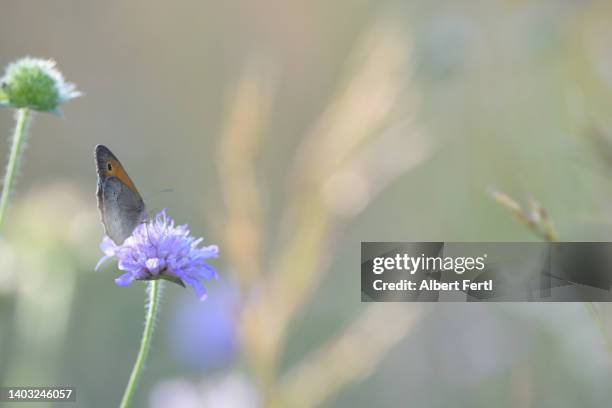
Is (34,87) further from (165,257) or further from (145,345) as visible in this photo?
(145,345)

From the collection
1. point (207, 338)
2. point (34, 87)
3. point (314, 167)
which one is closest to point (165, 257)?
point (34, 87)

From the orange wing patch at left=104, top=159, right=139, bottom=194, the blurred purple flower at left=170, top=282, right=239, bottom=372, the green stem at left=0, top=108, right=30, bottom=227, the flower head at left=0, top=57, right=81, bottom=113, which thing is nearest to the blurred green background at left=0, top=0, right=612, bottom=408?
the blurred purple flower at left=170, top=282, right=239, bottom=372

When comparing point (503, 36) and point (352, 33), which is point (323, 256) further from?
point (352, 33)

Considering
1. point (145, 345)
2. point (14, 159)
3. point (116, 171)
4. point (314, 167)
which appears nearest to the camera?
point (145, 345)

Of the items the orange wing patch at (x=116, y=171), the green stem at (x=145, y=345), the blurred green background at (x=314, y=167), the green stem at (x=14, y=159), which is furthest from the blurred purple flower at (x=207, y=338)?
the green stem at (x=145, y=345)

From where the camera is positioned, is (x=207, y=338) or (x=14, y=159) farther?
(x=207, y=338)

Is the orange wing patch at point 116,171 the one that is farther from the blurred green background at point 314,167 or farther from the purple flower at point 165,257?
the blurred green background at point 314,167

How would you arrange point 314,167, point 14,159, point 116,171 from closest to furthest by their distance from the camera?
point 14,159
point 116,171
point 314,167
